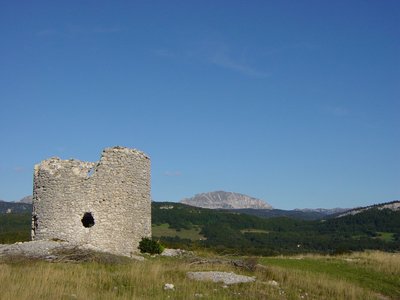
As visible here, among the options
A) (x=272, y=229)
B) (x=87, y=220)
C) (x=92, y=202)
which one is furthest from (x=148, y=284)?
(x=272, y=229)

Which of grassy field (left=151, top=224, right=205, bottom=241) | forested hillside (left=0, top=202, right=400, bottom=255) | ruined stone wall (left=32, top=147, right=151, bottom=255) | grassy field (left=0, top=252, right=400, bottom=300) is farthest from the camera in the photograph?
grassy field (left=151, top=224, right=205, bottom=241)

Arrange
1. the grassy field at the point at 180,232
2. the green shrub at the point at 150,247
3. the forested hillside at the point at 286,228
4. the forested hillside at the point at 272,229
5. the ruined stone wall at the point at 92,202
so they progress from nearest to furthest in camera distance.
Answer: the ruined stone wall at the point at 92,202 < the green shrub at the point at 150,247 < the forested hillside at the point at 272,229 < the grassy field at the point at 180,232 < the forested hillside at the point at 286,228

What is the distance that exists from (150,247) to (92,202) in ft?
13.3

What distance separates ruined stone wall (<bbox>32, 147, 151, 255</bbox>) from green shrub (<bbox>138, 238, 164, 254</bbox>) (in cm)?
34

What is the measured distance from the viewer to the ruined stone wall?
25469 mm

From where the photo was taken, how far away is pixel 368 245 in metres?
97.6

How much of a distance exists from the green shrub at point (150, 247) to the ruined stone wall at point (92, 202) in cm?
34

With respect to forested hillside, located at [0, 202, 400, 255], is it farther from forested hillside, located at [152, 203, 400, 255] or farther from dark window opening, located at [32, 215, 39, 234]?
dark window opening, located at [32, 215, 39, 234]

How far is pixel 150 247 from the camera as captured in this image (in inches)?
1060

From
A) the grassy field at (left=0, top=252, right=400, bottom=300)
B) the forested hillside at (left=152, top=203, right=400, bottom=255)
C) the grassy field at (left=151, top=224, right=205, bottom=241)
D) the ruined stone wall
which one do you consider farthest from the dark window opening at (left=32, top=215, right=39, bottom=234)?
the forested hillside at (left=152, top=203, right=400, bottom=255)

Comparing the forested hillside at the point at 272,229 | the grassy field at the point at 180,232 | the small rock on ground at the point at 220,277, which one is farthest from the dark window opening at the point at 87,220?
the grassy field at the point at 180,232

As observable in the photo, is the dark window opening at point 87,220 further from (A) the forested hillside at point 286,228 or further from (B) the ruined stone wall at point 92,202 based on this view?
(A) the forested hillside at point 286,228

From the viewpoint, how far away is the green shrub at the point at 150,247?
26906 mm

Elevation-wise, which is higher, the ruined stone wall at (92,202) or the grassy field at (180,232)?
the ruined stone wall at (92,202)
